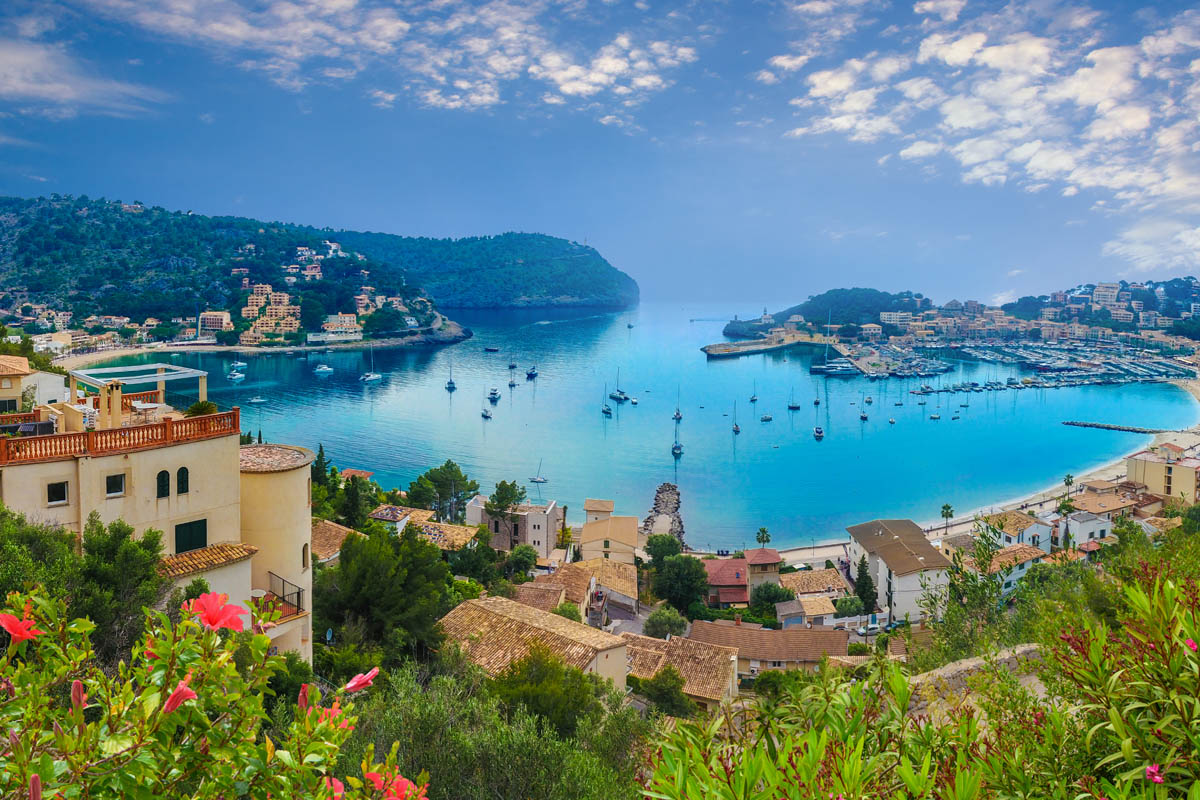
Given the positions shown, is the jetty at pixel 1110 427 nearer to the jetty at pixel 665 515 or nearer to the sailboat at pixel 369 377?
the jetty at pixel 665 515

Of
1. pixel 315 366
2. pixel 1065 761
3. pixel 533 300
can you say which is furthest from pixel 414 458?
pixel 533 300

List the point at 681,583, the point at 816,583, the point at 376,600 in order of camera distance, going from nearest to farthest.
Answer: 1. the point at 376,600
2. the point at 681,583
3. the point at 816,583

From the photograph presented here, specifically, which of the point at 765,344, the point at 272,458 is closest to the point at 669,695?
the point at 272,458

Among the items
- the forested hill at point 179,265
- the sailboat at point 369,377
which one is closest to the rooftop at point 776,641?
the sailboat at point 369,377

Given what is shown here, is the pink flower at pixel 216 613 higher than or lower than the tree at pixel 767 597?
higher

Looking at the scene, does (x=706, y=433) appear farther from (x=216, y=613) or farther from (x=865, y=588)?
(x=216, y=613)

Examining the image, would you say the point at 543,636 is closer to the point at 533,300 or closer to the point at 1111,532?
the point at 1111,532
